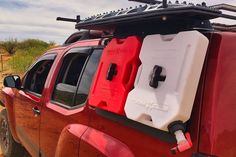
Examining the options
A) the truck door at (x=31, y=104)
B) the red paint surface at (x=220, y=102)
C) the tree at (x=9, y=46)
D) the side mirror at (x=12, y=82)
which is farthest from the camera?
the tree at (x=9, y=46)

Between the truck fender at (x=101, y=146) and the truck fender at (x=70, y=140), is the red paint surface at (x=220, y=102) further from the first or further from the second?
the truck fender at (x=70, y=140)

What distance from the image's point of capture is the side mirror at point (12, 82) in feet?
16.2

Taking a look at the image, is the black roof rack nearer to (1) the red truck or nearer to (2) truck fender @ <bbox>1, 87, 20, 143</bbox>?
(1) the red truck

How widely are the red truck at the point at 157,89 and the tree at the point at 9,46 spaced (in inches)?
1703

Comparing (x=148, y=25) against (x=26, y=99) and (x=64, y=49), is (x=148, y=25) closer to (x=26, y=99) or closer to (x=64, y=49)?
(x=64, y=49)

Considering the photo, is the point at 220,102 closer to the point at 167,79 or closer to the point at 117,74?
the point at 167,79

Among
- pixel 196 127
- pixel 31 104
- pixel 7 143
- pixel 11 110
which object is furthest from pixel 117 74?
pixel 7 143

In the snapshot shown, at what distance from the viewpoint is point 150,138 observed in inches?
85.2

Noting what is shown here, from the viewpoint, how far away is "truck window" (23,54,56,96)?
15.9 ft

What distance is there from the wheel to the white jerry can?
3.78 metres

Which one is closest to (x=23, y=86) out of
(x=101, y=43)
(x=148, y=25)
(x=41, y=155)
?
(x=41, y=155)

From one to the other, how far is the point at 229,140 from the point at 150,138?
434mm

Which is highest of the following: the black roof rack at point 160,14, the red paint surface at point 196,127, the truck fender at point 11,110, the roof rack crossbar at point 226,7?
the roof rack crossbar at point 226,7

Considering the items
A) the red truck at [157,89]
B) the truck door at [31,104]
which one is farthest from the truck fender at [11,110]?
the red truck at [157,89]
